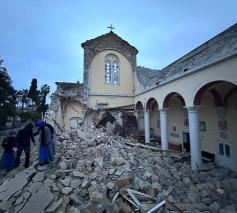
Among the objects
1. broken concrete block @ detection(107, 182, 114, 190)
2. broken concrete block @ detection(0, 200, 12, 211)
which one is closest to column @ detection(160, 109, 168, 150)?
broken concrete block @ detection(107, 182, 114, 190)

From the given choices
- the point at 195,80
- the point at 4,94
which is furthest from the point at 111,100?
the point at 4,94

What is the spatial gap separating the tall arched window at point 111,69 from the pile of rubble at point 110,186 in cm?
986

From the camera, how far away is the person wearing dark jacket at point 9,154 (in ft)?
25.7

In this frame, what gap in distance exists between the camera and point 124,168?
286 inches

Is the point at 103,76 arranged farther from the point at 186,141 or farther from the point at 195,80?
the point at 195,80

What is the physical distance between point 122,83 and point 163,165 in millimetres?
10691

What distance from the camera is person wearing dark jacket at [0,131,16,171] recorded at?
7.82 meters

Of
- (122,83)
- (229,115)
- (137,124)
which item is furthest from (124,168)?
(122,83)

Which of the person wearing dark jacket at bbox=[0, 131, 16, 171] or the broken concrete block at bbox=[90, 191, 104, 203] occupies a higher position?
the person wearing dark jacket at bbox=[0, 131, 16, 171]

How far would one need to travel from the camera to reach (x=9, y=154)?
789cm

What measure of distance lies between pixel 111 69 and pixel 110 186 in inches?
536

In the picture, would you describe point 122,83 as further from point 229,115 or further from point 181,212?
point 181,212

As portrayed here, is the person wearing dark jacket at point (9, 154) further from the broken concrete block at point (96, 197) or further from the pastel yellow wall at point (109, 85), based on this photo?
the pastel yellow wall at point (109, 85)

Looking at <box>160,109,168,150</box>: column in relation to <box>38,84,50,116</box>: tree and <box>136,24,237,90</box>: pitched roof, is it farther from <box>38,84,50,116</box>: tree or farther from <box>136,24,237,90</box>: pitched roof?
<box>38,84,50,116</box>: tree
